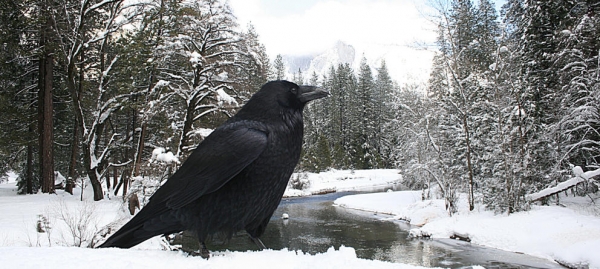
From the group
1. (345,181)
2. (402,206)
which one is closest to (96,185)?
(402,206)

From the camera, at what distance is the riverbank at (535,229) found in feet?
35.9

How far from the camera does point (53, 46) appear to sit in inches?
555

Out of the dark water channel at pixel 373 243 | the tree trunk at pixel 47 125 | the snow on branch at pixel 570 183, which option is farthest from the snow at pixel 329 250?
the dark water channel at pixel 373 243

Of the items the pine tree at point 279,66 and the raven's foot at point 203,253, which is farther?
the pine tree at point 279,66

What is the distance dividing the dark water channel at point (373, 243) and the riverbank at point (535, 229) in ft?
2.09

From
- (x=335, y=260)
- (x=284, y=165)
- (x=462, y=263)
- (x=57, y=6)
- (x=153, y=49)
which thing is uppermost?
(x=57, y=6)

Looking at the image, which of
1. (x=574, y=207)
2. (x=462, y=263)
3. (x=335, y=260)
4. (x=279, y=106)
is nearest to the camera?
(x=335, y=260)

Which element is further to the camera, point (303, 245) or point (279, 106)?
point (303, 245)

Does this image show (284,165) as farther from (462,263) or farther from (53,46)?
(53,46)

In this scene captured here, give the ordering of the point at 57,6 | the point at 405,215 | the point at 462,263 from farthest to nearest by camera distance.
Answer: the point at 405,215
the point at 57,6
the point at 462,263

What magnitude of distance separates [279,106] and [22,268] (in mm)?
1929

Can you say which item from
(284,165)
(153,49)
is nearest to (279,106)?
(284,165)

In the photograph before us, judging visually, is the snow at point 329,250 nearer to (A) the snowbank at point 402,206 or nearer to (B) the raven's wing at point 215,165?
(A) the snowbank at point 402,206

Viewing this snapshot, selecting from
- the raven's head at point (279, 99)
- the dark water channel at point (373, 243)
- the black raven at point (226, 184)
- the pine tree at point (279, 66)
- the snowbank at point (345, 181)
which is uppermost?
the pine tree at point (279, 66)
